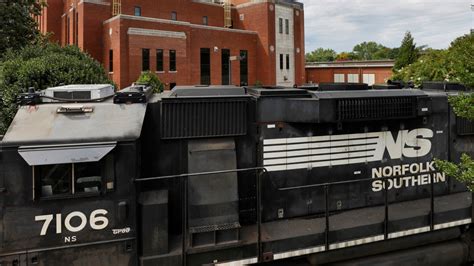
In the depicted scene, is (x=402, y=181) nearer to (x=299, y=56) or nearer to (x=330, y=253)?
(x=330, y=253)

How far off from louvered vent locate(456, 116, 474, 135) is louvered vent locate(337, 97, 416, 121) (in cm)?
146

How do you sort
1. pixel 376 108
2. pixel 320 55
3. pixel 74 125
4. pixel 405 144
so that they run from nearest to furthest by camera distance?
pixel 74 125 → pixel 376 108 → pixel 405 144 → pixel 320 55

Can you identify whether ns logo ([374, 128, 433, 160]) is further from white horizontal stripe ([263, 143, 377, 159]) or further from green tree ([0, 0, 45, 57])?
green tree ([0, 0, 45, 57])

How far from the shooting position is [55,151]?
3.95 m

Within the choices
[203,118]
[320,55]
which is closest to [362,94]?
[203,118]

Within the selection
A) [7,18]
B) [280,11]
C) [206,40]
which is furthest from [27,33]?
[280,11]

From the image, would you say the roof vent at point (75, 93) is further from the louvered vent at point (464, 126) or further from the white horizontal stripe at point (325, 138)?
the louvered vent at point (464, 126)

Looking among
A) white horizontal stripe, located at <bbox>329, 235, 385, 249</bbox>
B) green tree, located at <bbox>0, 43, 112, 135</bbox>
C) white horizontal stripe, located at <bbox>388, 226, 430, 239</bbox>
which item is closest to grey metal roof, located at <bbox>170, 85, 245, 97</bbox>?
white horizontal stripe, located at <bbox>329, 235, 385, 249</bbox>

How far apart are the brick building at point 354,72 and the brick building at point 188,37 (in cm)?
826

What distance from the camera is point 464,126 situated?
7.23 m

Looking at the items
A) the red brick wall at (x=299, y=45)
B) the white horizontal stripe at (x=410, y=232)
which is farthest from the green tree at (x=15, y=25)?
the red brick wall at (x=299, y=45)

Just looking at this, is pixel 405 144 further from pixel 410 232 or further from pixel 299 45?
pixel 299 45

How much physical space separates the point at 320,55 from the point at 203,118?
425 feet

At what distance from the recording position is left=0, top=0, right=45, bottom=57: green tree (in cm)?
2152
